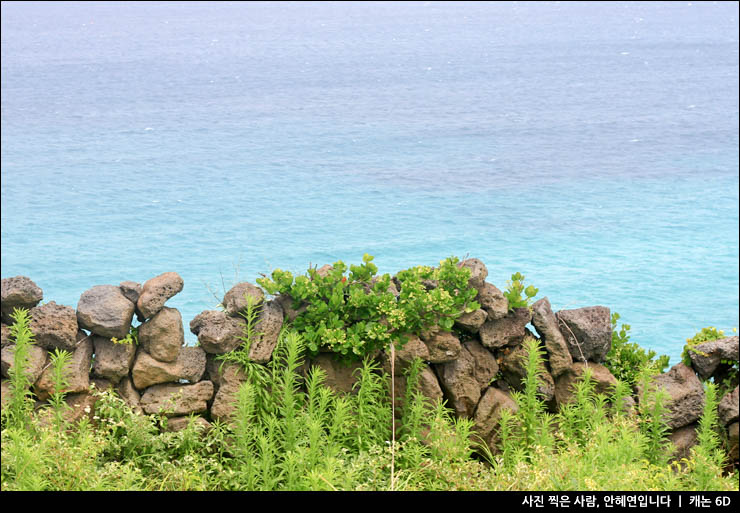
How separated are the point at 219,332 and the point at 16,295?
0.91m

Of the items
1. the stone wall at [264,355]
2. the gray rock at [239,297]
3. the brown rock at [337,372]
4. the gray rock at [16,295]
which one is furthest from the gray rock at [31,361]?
the brown rock at [337,372]

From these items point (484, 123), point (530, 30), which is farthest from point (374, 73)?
point (530, 30)

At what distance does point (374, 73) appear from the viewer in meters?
19.1

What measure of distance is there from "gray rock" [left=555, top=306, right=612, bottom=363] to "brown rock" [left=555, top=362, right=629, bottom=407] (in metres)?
0.07

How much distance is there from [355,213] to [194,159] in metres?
3.50

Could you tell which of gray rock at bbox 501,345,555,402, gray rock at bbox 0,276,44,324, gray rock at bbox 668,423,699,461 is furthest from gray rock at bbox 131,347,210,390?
gray rock at bbox 668,423,699,461

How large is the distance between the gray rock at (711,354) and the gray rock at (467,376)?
3.58 ft

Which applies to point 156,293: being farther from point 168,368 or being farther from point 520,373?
point 520,373

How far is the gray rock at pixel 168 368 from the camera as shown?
12.7 feet

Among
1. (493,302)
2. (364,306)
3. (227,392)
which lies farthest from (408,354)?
(227,392)

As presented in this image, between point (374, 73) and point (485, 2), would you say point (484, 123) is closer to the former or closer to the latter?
point (374, 73)

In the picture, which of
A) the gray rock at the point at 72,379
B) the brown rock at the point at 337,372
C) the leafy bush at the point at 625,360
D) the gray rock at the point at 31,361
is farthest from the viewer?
the leafy bush at the point at 625,360

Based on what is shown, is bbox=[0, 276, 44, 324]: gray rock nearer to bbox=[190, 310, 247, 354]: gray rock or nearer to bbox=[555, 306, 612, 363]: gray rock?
bbox=[190, 310, 247, 354]: gray rock

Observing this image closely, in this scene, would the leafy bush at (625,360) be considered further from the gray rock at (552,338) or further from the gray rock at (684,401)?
the gray rock at (552,338)
